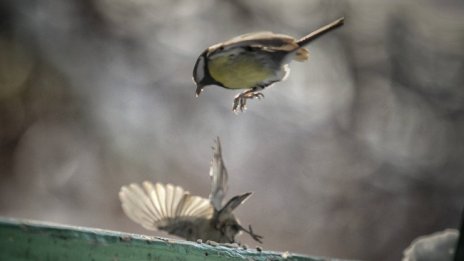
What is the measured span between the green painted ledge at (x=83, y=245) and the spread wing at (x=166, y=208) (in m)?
0.77

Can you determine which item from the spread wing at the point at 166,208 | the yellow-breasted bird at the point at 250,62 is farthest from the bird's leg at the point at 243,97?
the spread wing at the point at 166,208

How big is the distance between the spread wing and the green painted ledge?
2.53 ft

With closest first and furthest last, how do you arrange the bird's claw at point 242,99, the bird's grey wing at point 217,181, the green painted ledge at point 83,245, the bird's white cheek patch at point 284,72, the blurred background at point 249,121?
1. the green painted ledge at point 83,245
2. the bird's claw at point 242,99
3. the bird's white cheek patch at point 284,72
4. the bird's grey wing at point 217,181
5. the blurred background at point 249,121

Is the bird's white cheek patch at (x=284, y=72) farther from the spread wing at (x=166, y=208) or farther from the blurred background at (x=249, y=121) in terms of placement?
the blurred background at (x=249, y=121)

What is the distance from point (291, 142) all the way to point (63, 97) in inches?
57.8

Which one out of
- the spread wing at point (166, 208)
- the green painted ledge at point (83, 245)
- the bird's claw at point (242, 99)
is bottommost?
the green painted ledge at point (83, 245)

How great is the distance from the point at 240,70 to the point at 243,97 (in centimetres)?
11

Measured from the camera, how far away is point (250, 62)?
6.51 ft

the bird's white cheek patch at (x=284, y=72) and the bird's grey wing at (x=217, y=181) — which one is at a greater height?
the bird's grey wing at (x=217, y=181)

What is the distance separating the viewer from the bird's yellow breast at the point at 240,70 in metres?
1.98

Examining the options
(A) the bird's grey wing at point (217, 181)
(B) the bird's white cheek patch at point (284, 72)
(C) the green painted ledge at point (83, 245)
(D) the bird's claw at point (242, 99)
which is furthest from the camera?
(A) the bird's grey wing at point (217, 181)

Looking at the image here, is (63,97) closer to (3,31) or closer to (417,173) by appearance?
(3,31)

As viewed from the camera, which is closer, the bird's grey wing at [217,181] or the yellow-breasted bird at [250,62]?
the yellow-breasted bird at [250,62]

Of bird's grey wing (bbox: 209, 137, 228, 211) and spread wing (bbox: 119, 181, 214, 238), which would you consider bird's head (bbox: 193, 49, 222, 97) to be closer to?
bird's grey wing (bbox: 209, 137, 228, 211)
